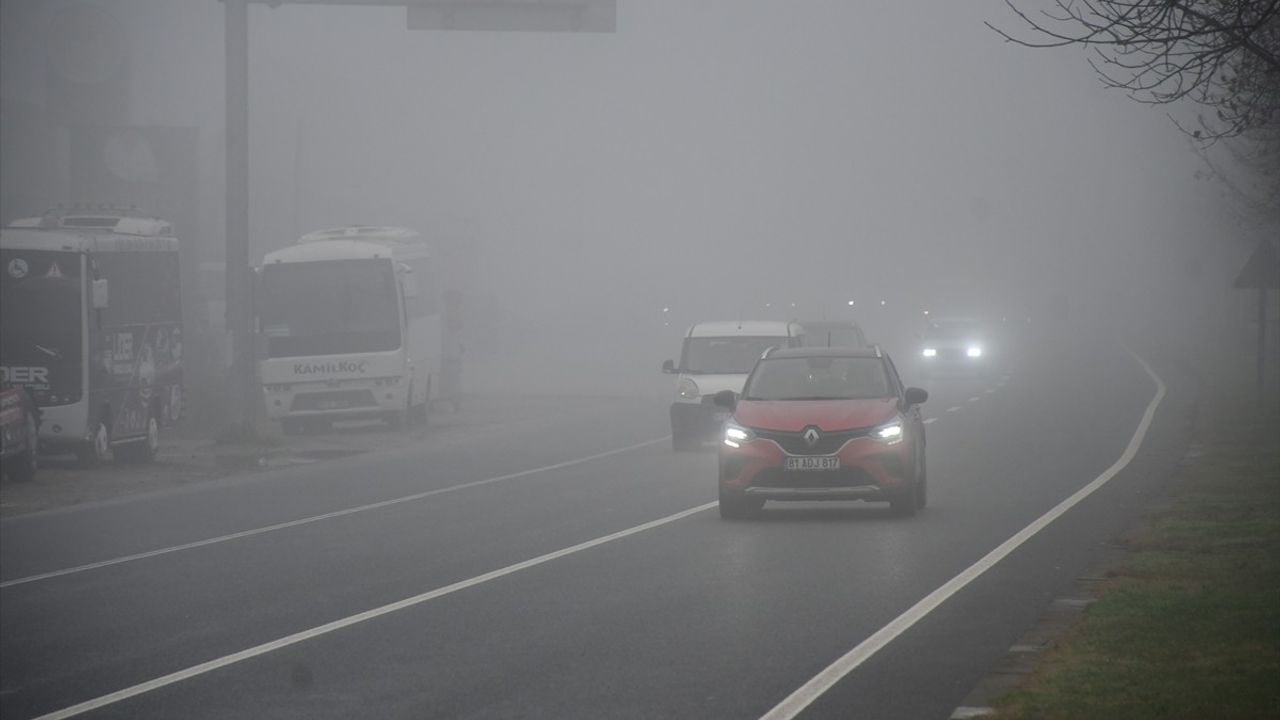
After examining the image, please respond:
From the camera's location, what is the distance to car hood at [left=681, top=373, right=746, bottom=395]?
2788 centimetres

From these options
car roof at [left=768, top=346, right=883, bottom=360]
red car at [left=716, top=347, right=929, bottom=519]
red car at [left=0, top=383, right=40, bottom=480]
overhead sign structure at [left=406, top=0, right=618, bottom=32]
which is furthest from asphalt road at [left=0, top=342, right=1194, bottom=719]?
overhead sign structure at [left=406, top=0, right=618, bottom=32]

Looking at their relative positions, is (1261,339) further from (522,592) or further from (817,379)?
(522,592)

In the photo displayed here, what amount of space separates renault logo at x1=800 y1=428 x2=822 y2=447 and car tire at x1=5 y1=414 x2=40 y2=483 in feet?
40.4

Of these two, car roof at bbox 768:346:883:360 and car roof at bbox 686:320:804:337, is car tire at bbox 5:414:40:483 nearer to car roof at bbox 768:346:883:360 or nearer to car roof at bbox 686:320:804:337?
car roof at bbox 686:320:804:337

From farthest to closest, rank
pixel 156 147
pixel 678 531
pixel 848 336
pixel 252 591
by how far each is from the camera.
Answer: pixel 156 147 < pixel 848 336 < pixel 678 531 < pixel 252 591

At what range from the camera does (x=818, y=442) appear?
17.4 meters

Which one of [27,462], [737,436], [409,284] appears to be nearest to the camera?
[737,436]

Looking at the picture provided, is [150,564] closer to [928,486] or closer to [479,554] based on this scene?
[479,554]

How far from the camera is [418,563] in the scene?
15023 mm

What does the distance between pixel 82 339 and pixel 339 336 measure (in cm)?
858

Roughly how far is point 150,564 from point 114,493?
A: 848cm

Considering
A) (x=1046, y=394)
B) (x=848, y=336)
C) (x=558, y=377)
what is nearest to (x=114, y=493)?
(x=848, y=336)

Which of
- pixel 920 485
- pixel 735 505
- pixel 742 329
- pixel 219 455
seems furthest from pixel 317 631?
pixel 219 455

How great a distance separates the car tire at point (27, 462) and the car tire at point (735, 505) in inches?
448
